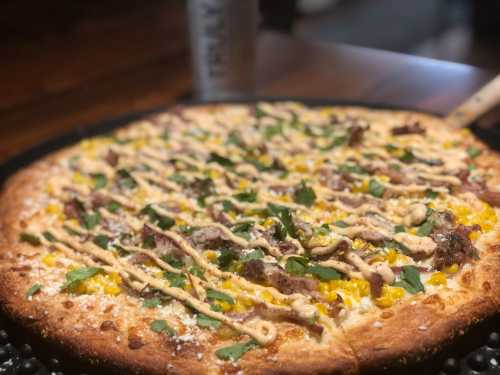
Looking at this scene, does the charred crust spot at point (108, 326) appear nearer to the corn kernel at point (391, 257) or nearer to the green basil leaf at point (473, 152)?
the corn kernel at point (391, 257)

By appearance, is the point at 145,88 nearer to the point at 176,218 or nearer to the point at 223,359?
the point at 176,218

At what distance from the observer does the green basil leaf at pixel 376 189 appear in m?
2.18

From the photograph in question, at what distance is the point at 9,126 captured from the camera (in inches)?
119

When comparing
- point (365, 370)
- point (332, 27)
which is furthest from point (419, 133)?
point (332, 27)

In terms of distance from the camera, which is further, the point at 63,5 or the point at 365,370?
the point at 63,5

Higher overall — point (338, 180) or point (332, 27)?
point (338, 180)

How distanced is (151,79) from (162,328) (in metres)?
2.26

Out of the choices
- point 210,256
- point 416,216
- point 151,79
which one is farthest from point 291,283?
point 151,79

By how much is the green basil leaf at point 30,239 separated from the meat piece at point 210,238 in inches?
20.9

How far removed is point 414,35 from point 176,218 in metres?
6.05

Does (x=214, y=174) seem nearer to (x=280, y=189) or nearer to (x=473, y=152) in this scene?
(x=280, y=189)

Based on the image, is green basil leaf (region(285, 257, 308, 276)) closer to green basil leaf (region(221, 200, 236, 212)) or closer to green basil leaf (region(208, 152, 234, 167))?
green basil leaf (region(221, 200, 236, 212))

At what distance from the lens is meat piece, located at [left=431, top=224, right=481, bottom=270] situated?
179 cm

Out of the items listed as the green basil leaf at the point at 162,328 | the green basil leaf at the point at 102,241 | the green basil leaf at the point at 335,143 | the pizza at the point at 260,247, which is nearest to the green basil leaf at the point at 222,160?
the pizza at the point at 260,247
